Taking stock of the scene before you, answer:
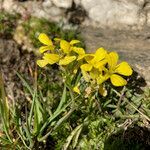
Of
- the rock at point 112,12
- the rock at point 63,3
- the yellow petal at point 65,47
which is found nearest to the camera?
the yellow petal at point 65,47

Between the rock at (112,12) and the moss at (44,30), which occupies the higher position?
the rock at (112,12)

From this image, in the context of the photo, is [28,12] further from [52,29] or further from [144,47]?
[144,47]

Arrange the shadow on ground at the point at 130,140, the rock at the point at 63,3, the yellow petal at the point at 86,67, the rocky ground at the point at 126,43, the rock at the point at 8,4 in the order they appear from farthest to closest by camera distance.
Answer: the rock at the point at 8,4, the rock at the point at 63,3, the rocky ground at the point at 126,43, the shadow on ground at the point at 130,140, the yellow petal at the point at 86,67

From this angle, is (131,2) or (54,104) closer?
(54,104)

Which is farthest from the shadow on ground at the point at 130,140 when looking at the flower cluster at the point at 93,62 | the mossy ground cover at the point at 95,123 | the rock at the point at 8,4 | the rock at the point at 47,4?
the rock at the point at 8,4

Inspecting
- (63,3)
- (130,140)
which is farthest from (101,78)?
(63,3)

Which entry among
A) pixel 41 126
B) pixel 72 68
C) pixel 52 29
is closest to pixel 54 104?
pixel 41 126

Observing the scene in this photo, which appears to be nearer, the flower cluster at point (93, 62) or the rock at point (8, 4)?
the flower cluster at point (93, 62)

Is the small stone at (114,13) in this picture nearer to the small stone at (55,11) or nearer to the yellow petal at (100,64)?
the small stone at (55,11)
